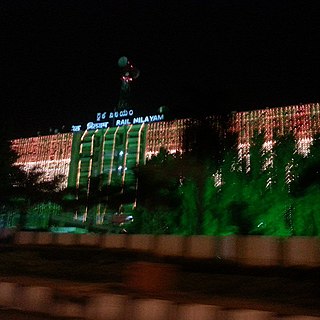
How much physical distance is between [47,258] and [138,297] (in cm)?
866

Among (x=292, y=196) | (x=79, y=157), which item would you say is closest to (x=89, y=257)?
(x=292, y=196)

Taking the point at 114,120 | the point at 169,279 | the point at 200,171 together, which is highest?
the point at 114,120

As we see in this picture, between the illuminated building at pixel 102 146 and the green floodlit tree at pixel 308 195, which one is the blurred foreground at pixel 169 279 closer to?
the green floodlit tree at pixel 308 195

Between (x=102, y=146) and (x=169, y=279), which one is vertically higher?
(x=102, y=146)

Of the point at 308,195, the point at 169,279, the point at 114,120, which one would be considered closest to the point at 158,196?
the point at 308,195

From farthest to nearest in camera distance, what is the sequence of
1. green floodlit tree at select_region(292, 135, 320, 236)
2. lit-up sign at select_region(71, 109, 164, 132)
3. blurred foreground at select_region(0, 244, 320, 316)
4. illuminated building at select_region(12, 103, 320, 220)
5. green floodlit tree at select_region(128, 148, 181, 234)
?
lit-up sign at select_region(71, 109, 164, 132)
illuminated building at select_region(12, 103, 320, 220)
green floodlit tree at select_region(128, 148, 181, 234)
green floodlit tree at select_region(292, 135, 320, 236)
blurred foreground at select_region(0, 244, 320, 316)

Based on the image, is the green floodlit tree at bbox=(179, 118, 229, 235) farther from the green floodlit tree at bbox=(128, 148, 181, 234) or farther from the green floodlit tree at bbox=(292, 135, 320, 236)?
the green floodlit tree at bbox=(292, 135, 320, 236)

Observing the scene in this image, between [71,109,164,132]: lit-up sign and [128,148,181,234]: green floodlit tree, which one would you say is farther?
[71,109,164,132]: lit-up sign

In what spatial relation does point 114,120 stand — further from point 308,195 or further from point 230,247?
point 230,247

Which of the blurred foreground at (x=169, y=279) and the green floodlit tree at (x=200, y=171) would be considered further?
the green floodlit tree at (x=200, y=171)

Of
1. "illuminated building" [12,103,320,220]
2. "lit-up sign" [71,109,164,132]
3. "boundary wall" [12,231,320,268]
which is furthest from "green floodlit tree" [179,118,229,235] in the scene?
"lit-up sign" [71,109,164,132]

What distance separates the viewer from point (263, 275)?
38.2 feet

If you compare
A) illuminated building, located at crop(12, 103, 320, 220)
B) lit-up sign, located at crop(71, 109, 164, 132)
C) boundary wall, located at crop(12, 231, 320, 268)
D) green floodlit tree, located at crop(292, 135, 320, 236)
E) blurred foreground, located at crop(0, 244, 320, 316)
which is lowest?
blurred foreground, located at crop(0, 244, 320, 316)

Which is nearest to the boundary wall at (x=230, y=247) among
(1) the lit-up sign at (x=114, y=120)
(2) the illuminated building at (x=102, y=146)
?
(2) the illuminated building at (x=102, y=146)
